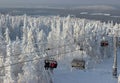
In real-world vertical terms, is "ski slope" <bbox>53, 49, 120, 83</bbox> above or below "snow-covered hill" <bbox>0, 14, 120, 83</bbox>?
below

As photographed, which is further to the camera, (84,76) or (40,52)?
(84,76)

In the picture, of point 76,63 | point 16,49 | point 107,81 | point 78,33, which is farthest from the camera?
point 78,33

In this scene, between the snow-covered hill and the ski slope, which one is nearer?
the snow-covered hill

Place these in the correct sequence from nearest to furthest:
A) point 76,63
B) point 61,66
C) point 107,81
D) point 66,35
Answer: point 76,63 → point 107,81 → point 61,66 → point 66,35

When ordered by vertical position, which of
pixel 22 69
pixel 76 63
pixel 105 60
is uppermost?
pixel 76 63

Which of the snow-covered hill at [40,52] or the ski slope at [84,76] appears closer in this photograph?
the snow-covered hill at [40,52]

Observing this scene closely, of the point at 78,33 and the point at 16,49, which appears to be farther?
the point at 78,33

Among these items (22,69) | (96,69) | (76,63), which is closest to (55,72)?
(96,69)

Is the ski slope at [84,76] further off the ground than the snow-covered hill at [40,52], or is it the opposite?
the snow-covered hill at [40,52]

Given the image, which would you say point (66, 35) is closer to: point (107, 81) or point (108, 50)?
point (108, 50)

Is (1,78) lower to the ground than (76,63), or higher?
lower

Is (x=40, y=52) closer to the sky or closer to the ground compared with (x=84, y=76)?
closer to the sky
